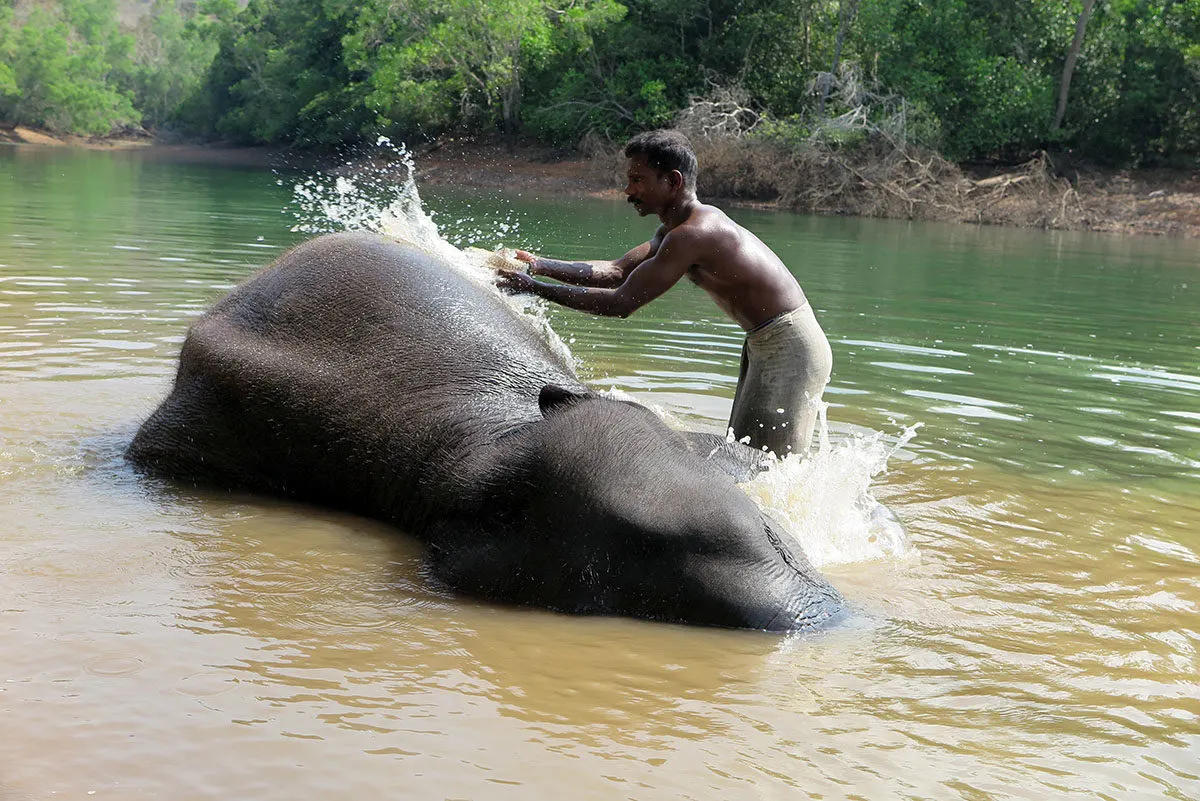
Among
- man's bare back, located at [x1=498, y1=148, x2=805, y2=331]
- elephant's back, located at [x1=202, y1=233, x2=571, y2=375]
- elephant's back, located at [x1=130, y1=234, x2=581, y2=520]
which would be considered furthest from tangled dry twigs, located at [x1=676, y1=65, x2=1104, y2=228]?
elephant's back, located at [x1=130, y1=234, x2=581, y2=520]

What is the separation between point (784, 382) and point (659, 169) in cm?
126

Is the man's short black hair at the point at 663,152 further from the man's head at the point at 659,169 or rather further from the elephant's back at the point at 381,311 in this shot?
the elephant's back at the point at 381,311

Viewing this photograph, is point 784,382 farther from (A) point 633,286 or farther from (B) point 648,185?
(B) point 648,185

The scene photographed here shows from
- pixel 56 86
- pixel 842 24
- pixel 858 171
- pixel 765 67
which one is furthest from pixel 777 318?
pixel 56 86

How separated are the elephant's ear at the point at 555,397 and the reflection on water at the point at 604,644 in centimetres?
82

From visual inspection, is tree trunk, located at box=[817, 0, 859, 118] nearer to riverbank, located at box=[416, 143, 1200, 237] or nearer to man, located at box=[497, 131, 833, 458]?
riverbank, located at box=[416, 143, 1200, 237]

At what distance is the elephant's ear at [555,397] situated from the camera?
491 cm

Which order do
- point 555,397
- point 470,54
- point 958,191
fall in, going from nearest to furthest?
1. point 555,397
2. point 958,191
3. point 470,54

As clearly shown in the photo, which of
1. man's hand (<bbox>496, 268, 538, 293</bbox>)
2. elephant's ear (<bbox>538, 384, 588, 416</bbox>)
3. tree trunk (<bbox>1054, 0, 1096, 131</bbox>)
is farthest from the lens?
tree trunk (<bbox>1054, 0, 1096, 131</bbox>)

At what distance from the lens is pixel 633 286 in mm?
6062

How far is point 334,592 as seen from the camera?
16.0ft

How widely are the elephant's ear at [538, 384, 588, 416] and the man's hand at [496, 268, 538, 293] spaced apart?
1221mm

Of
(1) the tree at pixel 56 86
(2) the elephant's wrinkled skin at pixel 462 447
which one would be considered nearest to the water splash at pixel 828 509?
(2) the elephant's wrinkled skin at pixel 462 447

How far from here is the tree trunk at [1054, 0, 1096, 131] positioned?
33938 millimetres
